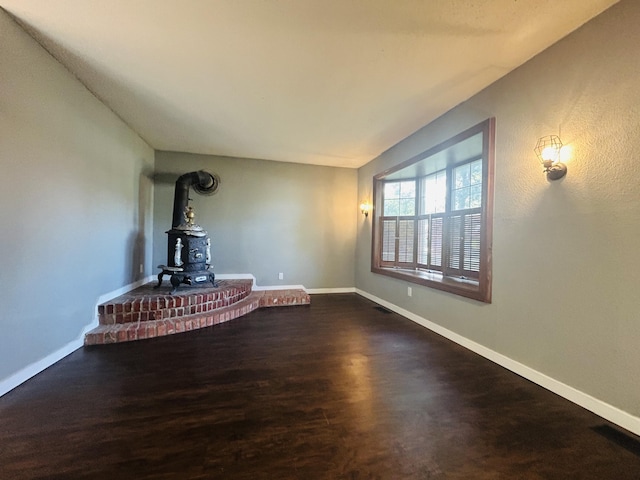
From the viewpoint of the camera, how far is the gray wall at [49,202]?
1.91 meters

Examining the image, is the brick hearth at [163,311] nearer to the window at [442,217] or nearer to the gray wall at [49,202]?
the gray wall at [49,202]

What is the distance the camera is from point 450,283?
10.3ft

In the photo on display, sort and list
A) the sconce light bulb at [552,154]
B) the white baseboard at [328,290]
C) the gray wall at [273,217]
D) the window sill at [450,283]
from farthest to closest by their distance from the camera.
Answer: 1. the white baseboard at [328,290]
2. the gray wall at [273,217]
3. the window sill at [450,283]
4. the sconce light bulb at [552,154]

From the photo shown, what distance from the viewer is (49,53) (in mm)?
2250

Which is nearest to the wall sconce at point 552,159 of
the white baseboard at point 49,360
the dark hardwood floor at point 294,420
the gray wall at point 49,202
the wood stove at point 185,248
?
the dark hardwood floor at point 294,420

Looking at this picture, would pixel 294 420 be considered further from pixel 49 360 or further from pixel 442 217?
pixel 442 217

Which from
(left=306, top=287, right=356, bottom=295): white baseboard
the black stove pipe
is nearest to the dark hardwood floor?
the black stove pipe

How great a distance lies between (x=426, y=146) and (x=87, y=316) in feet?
14.1

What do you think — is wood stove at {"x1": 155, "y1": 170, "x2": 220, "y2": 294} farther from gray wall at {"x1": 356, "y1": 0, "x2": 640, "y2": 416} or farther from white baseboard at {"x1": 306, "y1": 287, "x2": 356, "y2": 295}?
gray wall at {"x1": 356, "y1": 0, "x2": 640, "y2": 416}

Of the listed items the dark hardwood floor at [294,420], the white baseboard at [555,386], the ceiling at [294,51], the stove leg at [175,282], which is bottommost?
the dark hardwood floor at [294,420]

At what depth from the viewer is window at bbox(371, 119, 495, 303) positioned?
105 inches

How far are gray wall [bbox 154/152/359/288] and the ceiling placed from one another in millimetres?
1638

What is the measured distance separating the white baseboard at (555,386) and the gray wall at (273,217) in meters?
2.69

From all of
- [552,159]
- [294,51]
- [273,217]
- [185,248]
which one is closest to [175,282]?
[185,248]
